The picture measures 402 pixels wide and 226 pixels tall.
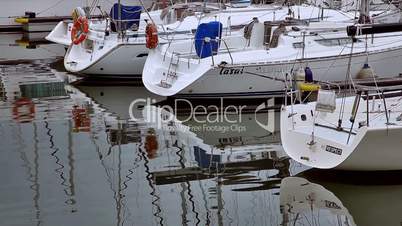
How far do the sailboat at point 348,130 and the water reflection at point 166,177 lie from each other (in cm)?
33

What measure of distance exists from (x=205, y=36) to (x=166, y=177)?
20.6 feet

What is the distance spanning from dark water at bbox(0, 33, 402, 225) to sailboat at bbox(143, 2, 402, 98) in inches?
27.5

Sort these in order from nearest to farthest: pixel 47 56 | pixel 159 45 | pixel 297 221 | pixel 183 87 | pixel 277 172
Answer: pixel 297 221, pixel 277 172, pixel 183 87, pixel 159 45, pixel 47 56

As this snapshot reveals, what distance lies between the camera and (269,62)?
13766 mm

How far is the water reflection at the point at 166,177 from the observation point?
767 cm

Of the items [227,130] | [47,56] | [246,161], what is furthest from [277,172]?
[47,56]

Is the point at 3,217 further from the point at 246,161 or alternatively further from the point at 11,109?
the point at 11,109

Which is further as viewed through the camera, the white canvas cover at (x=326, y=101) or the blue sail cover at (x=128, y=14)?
the blue sail cover at (x=128, y=14)

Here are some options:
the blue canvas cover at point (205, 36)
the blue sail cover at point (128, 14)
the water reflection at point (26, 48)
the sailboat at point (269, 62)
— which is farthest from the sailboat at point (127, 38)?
the water reflection at point (26, 48)

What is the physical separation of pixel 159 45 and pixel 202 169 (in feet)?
21.9

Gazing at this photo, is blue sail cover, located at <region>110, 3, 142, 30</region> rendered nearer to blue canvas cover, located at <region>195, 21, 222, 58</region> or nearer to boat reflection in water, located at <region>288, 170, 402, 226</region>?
blue canvas cover, located at <region>195, 21, 222, 58</region>

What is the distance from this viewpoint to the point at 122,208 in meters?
7.92

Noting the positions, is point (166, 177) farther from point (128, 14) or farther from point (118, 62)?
point (128, 14)

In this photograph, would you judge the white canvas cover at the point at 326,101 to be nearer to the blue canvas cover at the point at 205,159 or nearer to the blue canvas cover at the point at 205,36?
the blue canvas cover at the point at 205,159
